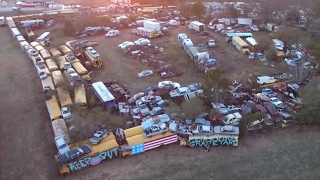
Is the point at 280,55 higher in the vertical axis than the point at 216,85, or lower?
higher

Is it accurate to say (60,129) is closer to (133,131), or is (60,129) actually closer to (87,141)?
(87,141)

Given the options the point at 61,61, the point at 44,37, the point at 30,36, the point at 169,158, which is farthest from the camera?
the point at 30,36

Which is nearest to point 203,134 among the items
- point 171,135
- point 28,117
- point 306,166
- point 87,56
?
point 171,135

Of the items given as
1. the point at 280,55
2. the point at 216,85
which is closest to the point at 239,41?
the point at 280,55

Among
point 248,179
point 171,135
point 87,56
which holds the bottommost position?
point 248,179

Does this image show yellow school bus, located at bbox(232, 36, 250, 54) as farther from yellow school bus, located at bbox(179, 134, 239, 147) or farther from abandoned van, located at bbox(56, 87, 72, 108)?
abandoned van, located at bbox(56, 87, 72, 108)

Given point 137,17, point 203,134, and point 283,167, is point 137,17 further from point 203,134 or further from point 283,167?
point 283,167

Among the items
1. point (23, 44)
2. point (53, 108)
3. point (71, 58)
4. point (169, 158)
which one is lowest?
point (169, 158)

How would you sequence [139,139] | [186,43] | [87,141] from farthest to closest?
[186,43] → [139,139] → [87,141]
